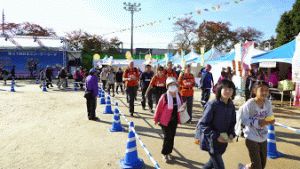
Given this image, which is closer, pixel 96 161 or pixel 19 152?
pixel 96 161

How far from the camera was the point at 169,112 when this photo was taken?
5680mm

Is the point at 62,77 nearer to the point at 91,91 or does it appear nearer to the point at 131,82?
the point at 131,82

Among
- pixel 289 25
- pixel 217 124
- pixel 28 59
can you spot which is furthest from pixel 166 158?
pixel 28 59

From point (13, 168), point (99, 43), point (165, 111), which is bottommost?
point (13, 168)

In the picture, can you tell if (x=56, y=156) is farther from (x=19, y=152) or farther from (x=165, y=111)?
(x=165, y=111)

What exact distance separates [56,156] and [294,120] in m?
7.96

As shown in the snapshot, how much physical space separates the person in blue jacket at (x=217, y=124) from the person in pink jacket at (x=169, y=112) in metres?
1.63

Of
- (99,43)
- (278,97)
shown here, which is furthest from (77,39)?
(278,97)

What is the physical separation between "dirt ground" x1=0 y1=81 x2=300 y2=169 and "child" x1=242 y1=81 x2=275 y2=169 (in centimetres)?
151

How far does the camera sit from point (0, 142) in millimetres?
7625

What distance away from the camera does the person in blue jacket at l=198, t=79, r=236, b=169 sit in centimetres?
398

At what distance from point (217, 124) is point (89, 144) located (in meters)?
4.14

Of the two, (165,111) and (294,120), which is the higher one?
(165,111)

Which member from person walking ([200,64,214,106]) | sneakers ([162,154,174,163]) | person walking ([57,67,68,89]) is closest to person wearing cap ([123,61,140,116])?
person walking ([200,64,214,106])
